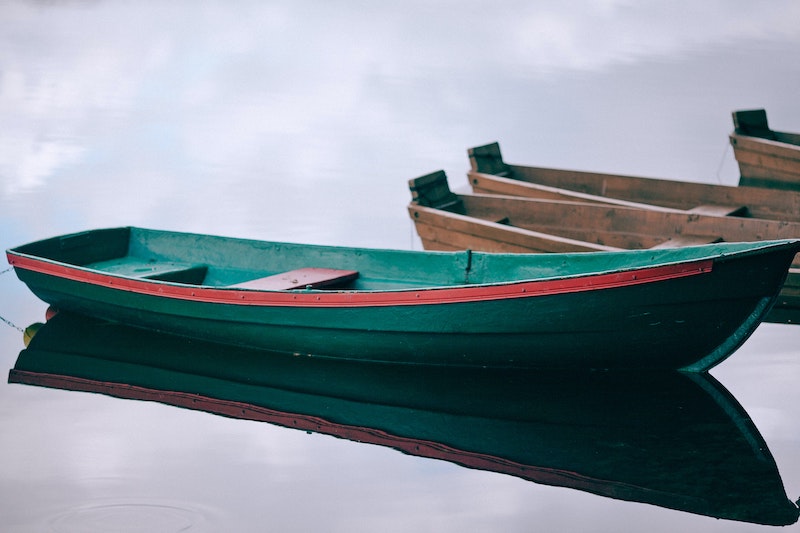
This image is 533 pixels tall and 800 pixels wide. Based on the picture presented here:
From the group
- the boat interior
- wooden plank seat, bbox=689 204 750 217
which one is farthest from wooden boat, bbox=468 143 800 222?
the boat interior

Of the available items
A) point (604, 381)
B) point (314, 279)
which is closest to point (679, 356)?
point (604, 381)

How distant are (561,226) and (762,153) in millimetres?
2057

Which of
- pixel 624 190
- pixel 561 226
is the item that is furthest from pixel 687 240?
pixel 624 190

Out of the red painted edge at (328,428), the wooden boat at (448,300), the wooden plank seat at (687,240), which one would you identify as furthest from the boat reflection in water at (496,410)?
the wooden plank seat at (687,240)

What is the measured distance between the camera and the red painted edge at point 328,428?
5.27 meters

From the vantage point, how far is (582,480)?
524 cm

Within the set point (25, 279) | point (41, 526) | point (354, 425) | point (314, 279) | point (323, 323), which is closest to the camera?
point (41, 526)

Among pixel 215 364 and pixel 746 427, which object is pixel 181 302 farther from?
pixel 746 427

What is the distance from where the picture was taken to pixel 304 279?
7285 millimetres

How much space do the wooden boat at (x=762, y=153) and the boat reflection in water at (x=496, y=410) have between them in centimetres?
356

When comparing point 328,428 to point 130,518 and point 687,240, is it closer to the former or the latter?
point 130,518

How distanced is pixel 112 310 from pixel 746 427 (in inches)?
161

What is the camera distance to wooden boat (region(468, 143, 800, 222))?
872 cm

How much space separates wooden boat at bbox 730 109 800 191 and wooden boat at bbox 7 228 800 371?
3280 mm
